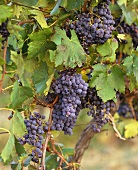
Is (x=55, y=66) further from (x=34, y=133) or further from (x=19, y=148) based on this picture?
(x=19, y=148)

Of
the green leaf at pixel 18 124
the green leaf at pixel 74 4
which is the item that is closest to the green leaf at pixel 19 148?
the green leaf at pixel 18 124

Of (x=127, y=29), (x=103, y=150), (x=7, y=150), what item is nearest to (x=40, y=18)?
(x=7, y=150)

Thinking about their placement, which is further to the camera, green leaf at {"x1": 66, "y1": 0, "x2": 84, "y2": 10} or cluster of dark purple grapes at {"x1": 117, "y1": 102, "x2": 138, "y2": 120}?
cluster of dark purple grapes at {"x1": 117, "y1": 102, "x2": 138, "y2": 120}

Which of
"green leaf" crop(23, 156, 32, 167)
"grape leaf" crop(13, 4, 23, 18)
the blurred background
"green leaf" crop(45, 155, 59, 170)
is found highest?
"grape leaf" crop(13, 4, 23, 18)

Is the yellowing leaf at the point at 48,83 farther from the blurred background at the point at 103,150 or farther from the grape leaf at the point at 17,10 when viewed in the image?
the blurred background at the point at 103,150

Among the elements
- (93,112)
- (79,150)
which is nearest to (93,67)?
(93,112)

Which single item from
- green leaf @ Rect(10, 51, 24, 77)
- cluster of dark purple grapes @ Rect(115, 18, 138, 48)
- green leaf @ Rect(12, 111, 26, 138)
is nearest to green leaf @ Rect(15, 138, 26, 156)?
green leaf @ Rect(12, 111, 26, 138)

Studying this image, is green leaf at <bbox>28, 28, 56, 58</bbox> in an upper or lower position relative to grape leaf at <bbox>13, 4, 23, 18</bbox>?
lower

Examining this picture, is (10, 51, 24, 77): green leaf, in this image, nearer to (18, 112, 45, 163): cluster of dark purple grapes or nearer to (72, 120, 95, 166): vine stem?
(18, 112, 45, 163): cluster of dark purple grapes
